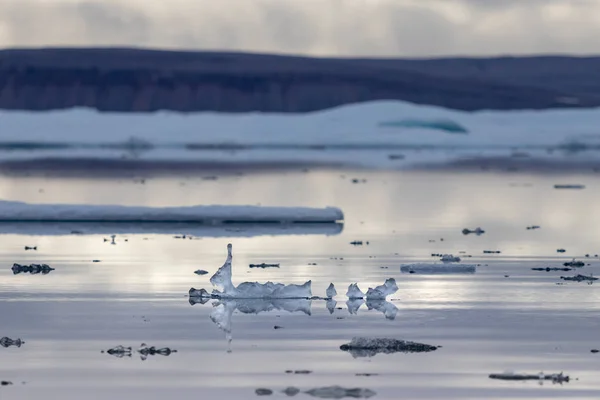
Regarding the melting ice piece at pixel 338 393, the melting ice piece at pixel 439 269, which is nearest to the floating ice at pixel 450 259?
the melting ice piece at pixel 439 269

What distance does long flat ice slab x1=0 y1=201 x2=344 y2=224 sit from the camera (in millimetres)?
16500

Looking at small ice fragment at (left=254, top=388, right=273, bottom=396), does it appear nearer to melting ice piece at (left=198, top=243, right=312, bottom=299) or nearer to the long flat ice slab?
melting ice piece at (left=198, top=243, right=312, bottom=299)

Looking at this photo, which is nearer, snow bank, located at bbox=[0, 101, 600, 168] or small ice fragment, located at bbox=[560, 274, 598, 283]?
→ small ice fragment, located at bbox=[560, 274, 598, 283]

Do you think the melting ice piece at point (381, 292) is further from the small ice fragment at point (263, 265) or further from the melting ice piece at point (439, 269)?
the small ice fragment at point (263, 265)

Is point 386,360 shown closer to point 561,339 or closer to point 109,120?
point 561,339

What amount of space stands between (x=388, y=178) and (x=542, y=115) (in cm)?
2493

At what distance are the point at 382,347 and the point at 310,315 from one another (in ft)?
4.36

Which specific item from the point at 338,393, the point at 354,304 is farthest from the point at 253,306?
the point at 338,393

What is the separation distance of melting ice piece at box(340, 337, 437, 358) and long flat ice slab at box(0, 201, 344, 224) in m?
8.42

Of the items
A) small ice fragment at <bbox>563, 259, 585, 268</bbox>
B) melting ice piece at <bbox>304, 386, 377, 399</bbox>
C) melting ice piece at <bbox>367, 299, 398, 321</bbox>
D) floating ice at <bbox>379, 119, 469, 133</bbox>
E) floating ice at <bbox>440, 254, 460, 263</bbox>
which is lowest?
melting ice piece at <bbox>304, 386, 377, 399</bbox>

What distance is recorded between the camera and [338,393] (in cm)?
693

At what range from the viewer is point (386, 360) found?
786 cm

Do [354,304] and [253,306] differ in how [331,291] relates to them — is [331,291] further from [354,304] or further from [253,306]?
[253,306]

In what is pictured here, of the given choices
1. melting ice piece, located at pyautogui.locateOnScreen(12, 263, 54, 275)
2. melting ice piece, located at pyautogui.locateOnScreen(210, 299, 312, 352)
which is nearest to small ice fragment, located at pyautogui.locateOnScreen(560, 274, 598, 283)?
melting ice piece, located at pyautogui.locateOnScreen(210, 299, 312, 352)
